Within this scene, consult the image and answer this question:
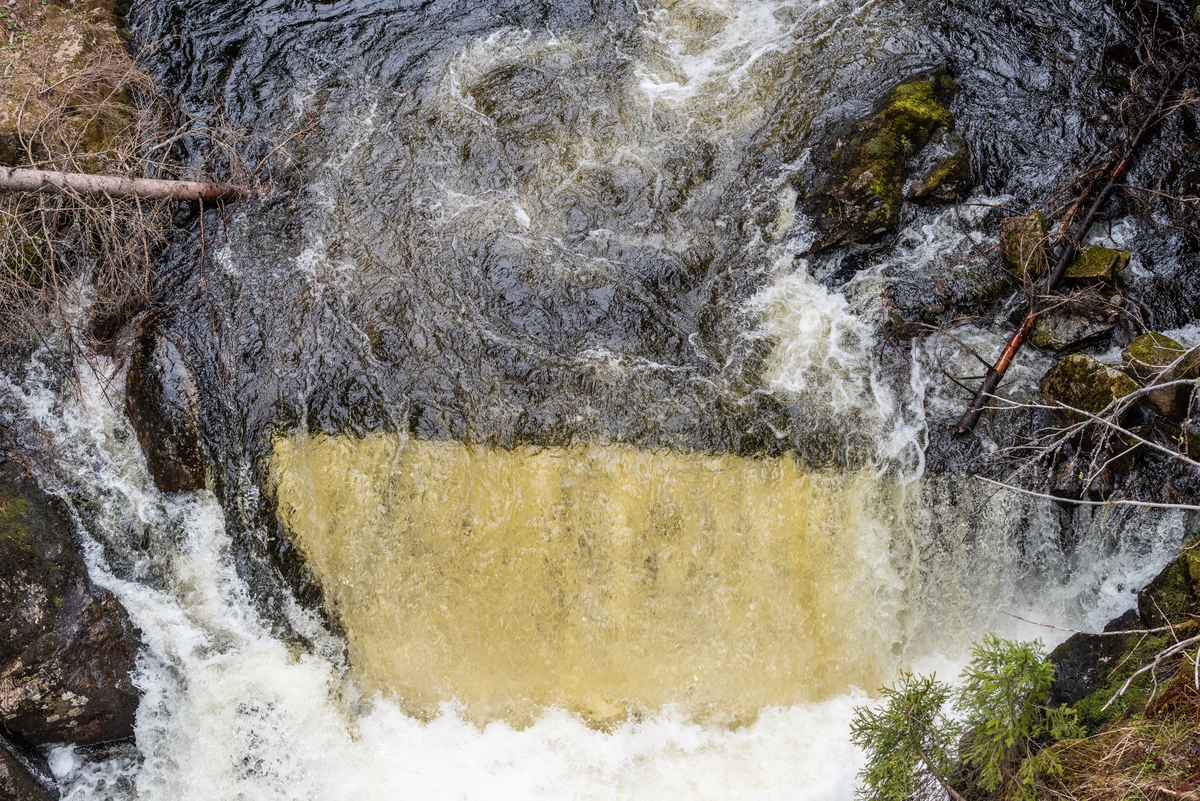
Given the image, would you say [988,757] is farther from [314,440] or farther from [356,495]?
[314,440]

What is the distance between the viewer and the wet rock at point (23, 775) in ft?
23.6

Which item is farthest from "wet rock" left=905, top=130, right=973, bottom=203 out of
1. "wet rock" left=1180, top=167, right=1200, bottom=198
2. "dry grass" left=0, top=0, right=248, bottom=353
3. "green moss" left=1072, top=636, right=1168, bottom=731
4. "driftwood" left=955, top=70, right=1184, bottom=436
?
"dry grass" left=0, top=0, right=248, bottom=353

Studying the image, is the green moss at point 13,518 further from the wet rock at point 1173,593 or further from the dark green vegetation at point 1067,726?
the wet rock at point 1173,593

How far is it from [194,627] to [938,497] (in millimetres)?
8420

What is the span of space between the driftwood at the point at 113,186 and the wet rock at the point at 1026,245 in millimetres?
9344

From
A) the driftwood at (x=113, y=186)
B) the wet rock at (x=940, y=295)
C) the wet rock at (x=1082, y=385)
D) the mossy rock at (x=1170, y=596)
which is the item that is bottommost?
the mossy rock at (x=1170, y=596)

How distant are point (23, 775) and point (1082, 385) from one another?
11.7 m

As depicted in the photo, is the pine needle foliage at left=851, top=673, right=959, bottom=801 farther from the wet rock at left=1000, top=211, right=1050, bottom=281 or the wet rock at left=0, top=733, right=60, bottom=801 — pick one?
the wet rock at left=0, top=733, right=60, bottom=801

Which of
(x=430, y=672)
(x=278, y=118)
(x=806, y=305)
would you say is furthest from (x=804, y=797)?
(x=278, y=118)

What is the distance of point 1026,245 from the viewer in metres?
7.98

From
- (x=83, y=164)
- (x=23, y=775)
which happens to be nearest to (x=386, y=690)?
(x=23, y=775)

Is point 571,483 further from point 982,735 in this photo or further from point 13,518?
point 13,518

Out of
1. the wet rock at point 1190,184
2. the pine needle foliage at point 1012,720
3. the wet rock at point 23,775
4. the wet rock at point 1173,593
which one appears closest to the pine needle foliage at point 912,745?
the pine needle foliage at point 1012,720

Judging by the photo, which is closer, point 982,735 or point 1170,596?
point 982,735
